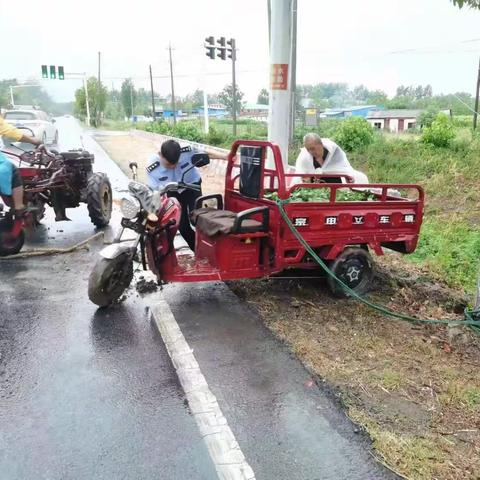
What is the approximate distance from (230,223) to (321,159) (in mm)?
1996

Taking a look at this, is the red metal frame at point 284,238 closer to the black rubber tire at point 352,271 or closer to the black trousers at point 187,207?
the black rubber tire at point 352,271

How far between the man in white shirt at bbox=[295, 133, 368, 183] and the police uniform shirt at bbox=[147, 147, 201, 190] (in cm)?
137

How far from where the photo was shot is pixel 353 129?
15.0 m

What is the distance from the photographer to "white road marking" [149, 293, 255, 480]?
9.11ft

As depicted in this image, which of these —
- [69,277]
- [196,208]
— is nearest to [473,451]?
[196,208]

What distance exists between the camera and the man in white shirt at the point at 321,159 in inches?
247

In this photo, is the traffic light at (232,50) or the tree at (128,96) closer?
the traffic light at (232,50)

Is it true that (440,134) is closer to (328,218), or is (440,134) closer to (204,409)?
(328,218)

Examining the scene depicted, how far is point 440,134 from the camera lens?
12805 mm

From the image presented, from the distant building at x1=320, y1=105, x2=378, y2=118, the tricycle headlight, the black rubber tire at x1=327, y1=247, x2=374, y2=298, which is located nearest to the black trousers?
the tricycle headlight

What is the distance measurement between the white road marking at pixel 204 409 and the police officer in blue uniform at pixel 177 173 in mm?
1740

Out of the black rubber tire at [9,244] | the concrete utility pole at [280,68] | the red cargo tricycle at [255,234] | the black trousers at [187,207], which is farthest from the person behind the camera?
the concrete utility pole at [280,68]

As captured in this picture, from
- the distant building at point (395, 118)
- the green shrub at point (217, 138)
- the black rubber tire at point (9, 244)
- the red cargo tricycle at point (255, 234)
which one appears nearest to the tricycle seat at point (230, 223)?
the red cargo tricycle at point (255, 234)

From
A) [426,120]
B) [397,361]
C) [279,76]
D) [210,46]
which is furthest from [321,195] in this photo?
[210,46]
